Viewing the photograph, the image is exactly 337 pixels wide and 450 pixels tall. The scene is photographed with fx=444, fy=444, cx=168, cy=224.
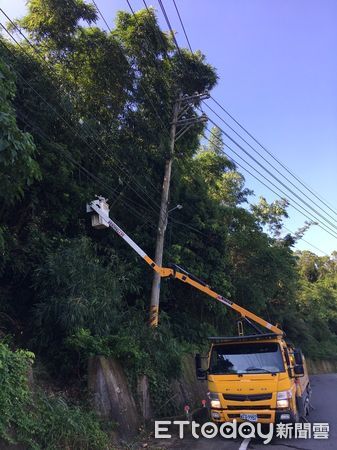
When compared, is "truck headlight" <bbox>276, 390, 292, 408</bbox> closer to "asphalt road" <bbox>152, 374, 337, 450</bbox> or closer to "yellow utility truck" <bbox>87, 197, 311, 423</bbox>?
"yellow utility truck" <bbox>87, 197, 311, 423</bbox>

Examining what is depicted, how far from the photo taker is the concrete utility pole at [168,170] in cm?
1465

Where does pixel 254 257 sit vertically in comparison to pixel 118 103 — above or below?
below

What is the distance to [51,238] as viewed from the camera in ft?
42.4

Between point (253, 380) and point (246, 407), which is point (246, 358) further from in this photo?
point (246, 407)

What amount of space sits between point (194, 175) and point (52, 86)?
29.3 feet

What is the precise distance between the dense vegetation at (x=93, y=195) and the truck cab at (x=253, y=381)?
80.3 inches

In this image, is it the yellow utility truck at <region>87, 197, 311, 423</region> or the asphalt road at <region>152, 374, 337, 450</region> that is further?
the yellow utility truck at <region>87, 197, 311, 423</region>

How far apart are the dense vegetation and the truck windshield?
1.93 m

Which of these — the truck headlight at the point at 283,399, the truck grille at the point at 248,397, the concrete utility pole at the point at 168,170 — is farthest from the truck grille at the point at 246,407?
the concrete utility pole at the point at 168,170

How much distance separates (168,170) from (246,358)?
835 centimetres

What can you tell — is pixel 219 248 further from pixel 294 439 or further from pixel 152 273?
pixel 294 439

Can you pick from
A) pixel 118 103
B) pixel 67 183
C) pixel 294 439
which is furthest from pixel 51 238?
pixel 294 439

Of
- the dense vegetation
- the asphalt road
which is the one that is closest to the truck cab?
the asphalt road

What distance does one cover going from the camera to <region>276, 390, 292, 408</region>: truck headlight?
8820mm
